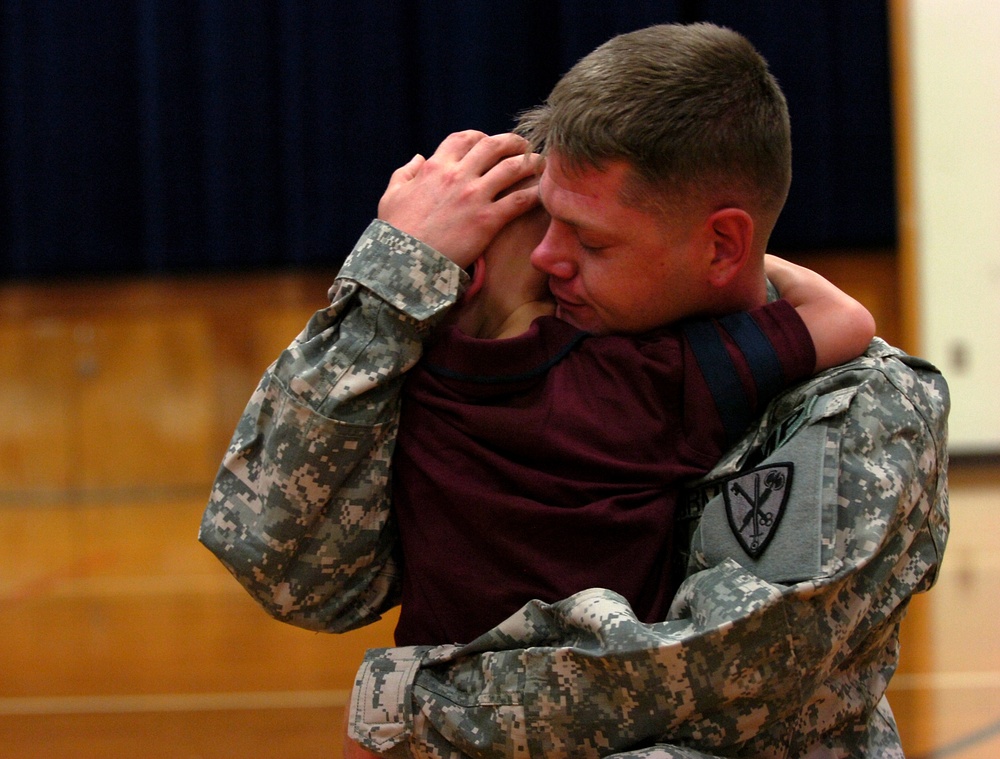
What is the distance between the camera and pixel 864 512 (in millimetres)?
781

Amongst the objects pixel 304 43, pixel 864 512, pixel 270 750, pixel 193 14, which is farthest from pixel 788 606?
pixel 193 14

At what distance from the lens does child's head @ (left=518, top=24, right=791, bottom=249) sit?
804 mm

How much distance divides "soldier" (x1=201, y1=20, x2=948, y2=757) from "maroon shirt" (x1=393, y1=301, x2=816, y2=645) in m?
0.02

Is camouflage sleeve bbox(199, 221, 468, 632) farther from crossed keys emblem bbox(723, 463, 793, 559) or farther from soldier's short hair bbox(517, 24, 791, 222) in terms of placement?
crossed keys emblem bbox(723, 463, 793, 559)

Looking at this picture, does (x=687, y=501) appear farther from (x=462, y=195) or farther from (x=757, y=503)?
(x=462, y=195)

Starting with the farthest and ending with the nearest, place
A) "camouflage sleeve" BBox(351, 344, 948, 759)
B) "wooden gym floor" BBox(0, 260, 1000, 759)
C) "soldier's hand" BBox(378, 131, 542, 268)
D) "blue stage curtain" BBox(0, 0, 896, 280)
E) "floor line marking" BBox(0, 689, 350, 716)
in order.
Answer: "blue stage curtain" BBox(0, 0, 896, 280), "floor line marking" BBox(0, 689, 350, 716), "wooden gym floor" BBox(0, 260, 1000, 759), "soldier's hand" BBox(378, 131, 542, 268), "camouflage sleeve" BBox(351, 344, 948, 759)

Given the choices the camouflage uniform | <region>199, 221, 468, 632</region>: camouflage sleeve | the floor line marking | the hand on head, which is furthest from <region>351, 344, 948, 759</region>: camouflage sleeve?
the floor line marking

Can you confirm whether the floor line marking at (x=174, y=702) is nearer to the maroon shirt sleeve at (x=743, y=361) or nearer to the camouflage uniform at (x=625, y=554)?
the camouflage uniform at (x=625, y=554)

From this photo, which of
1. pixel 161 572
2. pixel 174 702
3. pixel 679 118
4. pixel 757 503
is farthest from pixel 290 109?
pixel 757 503

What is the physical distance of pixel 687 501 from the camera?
87 cm

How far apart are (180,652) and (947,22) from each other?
345 cm

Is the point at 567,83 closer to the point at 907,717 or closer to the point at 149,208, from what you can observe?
the point at 907,717

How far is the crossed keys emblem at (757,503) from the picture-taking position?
783mm

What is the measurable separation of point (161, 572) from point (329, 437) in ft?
9.28
